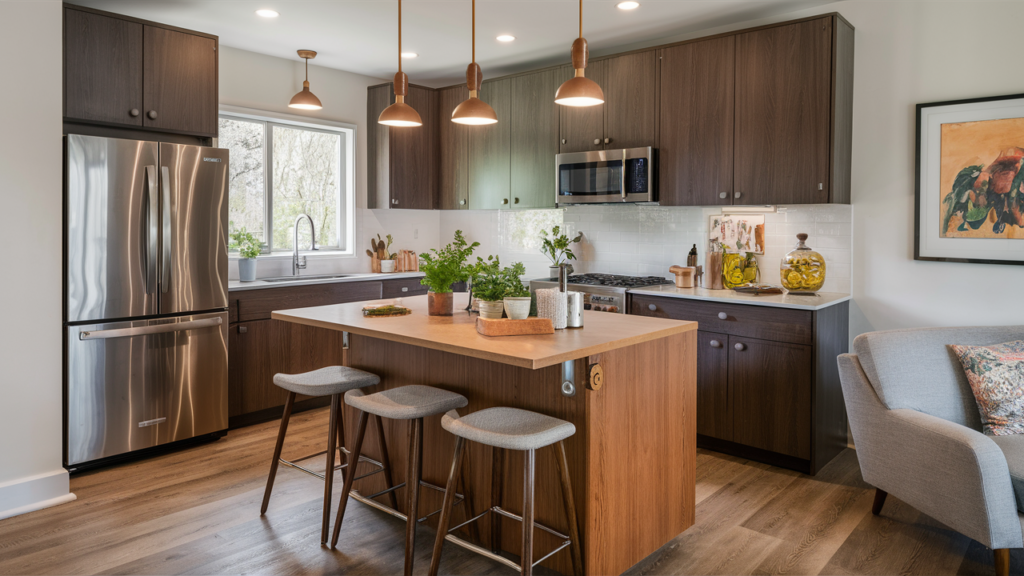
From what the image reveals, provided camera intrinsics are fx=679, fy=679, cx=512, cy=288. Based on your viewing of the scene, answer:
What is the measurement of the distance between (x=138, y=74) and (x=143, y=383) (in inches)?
67.8

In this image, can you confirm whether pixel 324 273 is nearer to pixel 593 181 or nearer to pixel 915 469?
pixel 593 181

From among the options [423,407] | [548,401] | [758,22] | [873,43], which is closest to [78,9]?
[423,407]

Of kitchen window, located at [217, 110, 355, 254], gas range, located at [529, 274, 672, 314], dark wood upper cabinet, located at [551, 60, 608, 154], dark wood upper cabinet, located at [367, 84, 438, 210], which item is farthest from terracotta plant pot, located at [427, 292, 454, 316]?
dark wood upper cabinet, located at [367, 84, 438, 210]

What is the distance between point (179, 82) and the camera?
3984 millimetres

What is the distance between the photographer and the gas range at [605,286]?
4254 mm

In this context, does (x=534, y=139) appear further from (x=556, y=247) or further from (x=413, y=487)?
(x=413, y=487)

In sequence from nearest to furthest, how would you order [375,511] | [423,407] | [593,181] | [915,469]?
[423,407], [915,469], [375,511], [593,181]

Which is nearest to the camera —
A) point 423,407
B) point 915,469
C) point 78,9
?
point 423,407

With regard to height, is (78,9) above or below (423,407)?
above

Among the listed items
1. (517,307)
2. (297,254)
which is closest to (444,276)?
(517,307)

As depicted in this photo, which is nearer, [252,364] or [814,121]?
[814,121]

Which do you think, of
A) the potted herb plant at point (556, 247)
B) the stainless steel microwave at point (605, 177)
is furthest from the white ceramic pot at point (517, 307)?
the potted herb plant at point (556, 247)

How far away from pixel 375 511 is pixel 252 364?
1.80 m

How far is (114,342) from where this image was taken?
361 cm
